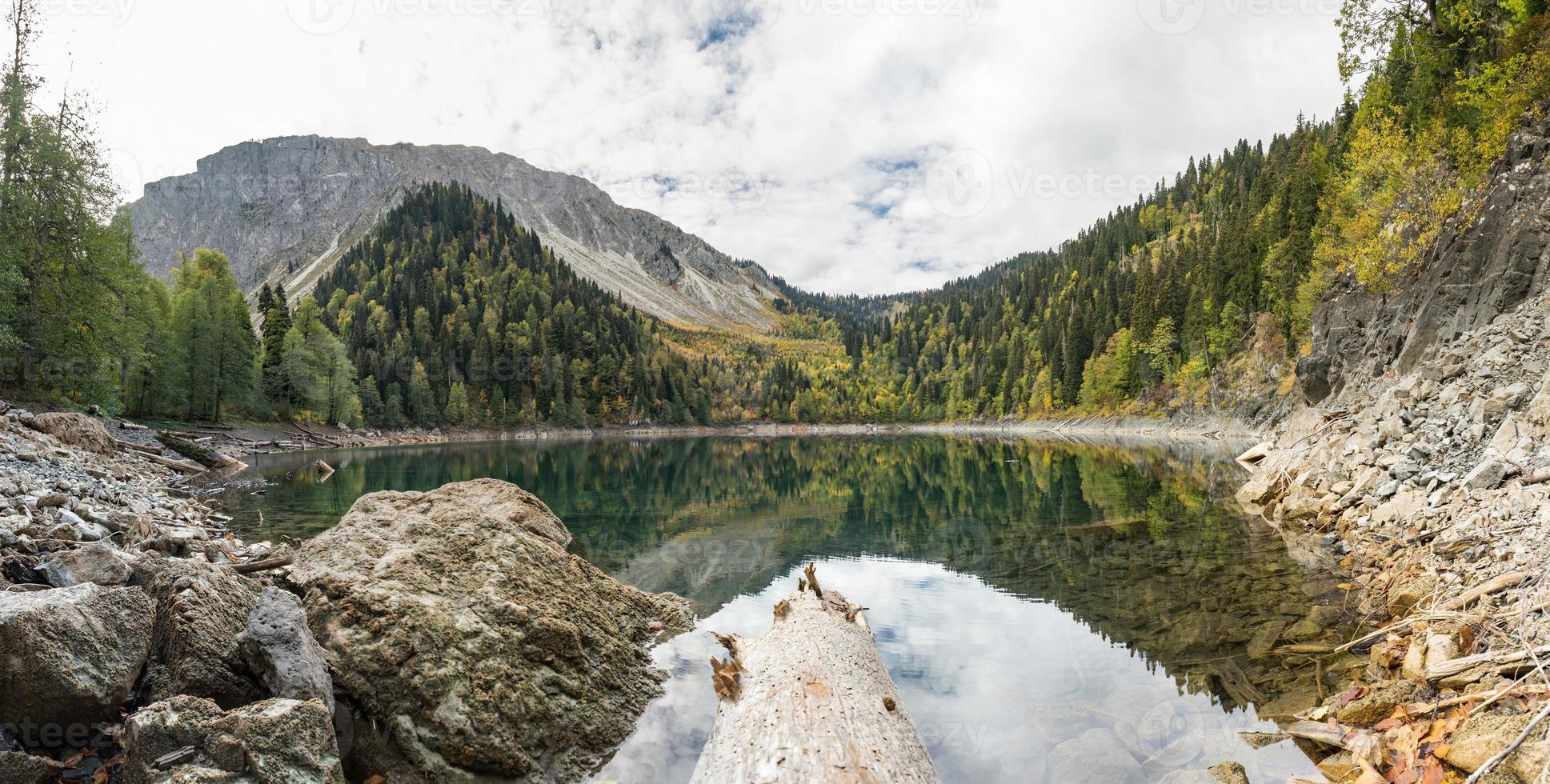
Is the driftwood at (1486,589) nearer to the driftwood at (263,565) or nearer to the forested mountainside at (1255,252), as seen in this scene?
the driftwood at (263,565)

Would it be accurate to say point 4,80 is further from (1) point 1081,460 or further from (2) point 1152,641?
(1) point 1081,460

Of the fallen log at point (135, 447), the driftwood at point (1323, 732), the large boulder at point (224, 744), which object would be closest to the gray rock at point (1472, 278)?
the driftwood at point (1323, 732)

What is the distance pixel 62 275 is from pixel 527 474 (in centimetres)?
2249

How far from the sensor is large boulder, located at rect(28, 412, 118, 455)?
18656 mm

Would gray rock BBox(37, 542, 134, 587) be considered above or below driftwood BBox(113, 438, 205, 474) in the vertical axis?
above

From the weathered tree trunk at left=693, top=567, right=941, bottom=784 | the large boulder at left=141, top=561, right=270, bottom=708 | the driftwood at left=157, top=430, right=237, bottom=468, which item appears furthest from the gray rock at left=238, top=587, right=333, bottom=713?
the driftwood at left=157, top=430, right=237, bottom=468

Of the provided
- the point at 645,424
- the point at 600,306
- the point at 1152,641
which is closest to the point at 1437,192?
the point at 1152,641

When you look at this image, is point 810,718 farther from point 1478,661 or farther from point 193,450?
point 193,450

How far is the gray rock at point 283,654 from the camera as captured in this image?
5012 mm

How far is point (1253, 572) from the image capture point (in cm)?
1278

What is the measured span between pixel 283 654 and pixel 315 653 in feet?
1.34

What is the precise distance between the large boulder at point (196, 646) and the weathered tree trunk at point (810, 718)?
3.81 meters

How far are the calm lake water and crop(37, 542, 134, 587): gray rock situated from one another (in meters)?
5.14

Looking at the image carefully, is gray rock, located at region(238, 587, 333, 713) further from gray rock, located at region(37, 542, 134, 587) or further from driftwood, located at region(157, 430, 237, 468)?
driftwood, located at region(157, 430, 237, 468)
